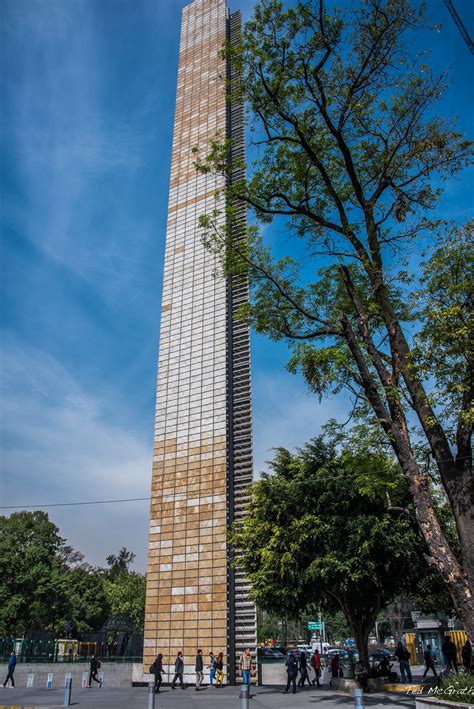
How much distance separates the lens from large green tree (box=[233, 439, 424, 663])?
17609 mm

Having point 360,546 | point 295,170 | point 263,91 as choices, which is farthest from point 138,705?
point 263,91

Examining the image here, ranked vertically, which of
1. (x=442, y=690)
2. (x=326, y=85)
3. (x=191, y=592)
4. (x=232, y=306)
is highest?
(x=232, y=306)

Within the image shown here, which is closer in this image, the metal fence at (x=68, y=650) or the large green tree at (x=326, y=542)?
the large green tree at (x=326, y=542)

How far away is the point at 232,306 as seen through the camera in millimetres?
28281

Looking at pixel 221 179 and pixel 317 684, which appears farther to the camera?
pixel 221 179

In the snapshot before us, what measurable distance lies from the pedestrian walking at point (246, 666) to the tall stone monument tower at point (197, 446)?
0.46 meters

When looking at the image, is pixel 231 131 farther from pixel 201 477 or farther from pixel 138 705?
pixel 138 705

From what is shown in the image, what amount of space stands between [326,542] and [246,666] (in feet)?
22.8

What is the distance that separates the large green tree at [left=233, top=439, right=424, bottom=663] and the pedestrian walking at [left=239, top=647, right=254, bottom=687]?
2.59 metres

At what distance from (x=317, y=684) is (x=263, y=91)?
77.6 ft

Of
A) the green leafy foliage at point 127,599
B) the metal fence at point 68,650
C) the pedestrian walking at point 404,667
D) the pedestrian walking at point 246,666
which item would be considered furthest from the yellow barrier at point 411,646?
the green leafy foliage at point 127,599

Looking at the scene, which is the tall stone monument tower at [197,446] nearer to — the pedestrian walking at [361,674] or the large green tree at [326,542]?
the large green tree at [326,542]

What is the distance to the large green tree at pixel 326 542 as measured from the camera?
17.6 m

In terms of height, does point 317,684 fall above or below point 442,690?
below
